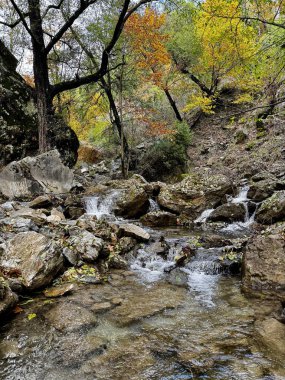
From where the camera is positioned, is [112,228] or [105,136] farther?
[105,136]

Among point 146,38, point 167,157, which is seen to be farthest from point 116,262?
point 146,38

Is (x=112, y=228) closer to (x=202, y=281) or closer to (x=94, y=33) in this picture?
(x=202, y=281)

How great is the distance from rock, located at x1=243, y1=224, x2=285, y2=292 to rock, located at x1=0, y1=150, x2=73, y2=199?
778 cm

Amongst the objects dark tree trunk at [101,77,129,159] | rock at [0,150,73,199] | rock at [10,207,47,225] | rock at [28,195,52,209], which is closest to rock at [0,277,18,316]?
rock at [10,207,47,225]

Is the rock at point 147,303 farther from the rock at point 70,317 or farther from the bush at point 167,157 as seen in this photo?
the bush at point 167,157

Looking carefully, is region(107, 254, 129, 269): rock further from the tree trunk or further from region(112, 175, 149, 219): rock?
the tree trunk

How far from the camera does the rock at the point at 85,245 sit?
5273 millimetres

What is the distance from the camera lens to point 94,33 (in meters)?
13.4

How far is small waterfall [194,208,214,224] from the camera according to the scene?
354 inches

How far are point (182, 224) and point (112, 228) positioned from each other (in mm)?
2907

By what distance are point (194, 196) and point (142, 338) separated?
22.2ft

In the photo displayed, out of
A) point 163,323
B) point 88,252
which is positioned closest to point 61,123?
point 88,252

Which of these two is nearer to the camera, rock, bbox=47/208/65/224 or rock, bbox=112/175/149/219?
rock, bbox=47/208/65/224

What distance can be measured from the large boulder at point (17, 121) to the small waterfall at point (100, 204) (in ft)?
12.2
